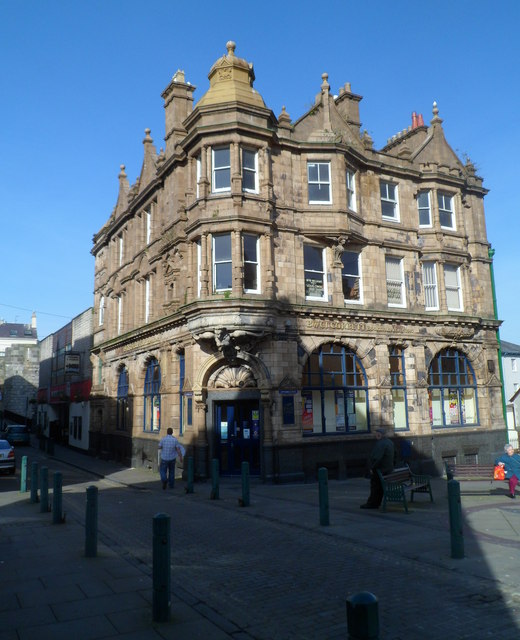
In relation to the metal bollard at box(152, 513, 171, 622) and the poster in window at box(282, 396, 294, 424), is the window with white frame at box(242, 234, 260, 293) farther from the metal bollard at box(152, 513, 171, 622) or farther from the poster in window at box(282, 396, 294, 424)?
the metal bollard at box(152, 513, 171, 622)

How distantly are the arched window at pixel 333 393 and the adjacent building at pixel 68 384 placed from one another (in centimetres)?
1838

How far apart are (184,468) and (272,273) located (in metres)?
7.50

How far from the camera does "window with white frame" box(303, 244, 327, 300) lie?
67.0ft

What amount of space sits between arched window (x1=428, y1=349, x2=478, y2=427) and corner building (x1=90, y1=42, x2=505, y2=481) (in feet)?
0.22

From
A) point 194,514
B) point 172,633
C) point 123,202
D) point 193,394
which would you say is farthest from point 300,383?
point 123,202

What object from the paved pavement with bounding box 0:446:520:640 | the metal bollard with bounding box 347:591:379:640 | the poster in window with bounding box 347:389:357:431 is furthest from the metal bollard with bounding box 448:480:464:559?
the poster in window with bounding box 347:389:357:431

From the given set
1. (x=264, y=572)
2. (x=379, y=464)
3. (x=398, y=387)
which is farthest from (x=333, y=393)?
(x=264, y=572)

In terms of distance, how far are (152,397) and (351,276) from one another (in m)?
10.2

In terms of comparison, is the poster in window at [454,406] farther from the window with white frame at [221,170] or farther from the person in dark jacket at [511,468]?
the window with white frame at [221,170]

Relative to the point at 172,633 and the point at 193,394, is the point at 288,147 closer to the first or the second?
the point at 193,394

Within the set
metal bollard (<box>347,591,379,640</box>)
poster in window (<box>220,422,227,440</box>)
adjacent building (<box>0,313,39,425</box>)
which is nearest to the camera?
metal bollard (<box>347,591,379,640</box>)

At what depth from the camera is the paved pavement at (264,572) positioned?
586cm

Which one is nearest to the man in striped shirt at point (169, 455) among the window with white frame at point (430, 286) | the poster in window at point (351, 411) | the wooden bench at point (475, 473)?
the poster in window at point (351, 411)

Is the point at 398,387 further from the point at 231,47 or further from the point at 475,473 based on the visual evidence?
the point at 231,47
